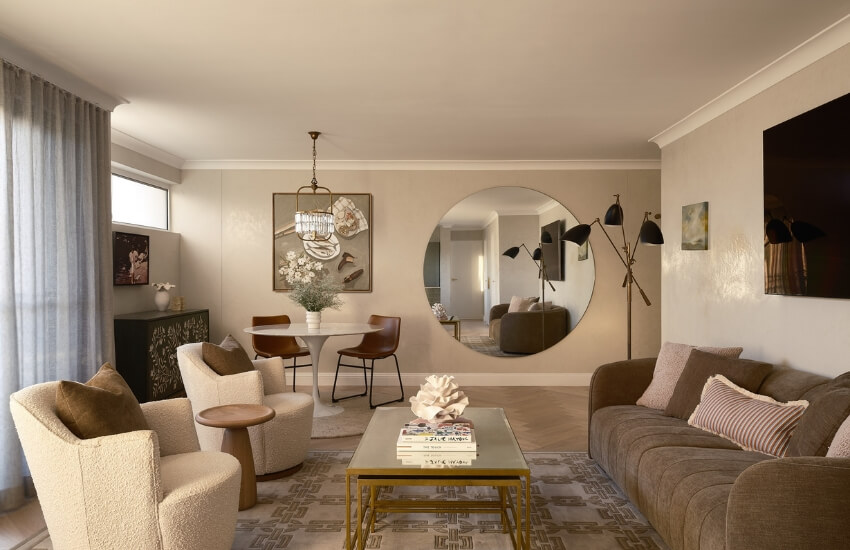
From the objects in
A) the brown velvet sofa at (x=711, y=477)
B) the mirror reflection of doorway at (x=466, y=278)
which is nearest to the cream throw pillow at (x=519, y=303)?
the mirror reflection of doorway at (x=466, y=278)

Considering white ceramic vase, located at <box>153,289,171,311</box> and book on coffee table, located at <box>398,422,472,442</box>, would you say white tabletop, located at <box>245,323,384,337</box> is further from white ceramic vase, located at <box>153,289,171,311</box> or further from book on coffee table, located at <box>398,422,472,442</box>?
book on coffee table, located at <box>398,422,472,442</box>

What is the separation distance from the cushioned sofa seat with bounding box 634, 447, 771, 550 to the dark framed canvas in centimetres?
456

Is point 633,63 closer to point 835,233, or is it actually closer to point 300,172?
point 835,233

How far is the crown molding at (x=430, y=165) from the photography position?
661 cm

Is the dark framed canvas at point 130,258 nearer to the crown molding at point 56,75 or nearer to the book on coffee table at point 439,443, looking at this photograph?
the crown molding at point 56,75

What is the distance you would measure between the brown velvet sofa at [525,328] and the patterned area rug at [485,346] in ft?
0.15

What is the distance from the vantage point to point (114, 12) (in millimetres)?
2873

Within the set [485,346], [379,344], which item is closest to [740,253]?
[485,346]

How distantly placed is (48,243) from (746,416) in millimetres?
3953

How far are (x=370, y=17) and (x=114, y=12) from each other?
4.05 ft

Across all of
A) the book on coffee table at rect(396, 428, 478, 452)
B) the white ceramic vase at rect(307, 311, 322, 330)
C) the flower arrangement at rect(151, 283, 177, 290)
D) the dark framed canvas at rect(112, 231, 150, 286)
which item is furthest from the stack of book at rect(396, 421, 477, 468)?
the flower arrangement at rect(151, 283, 177, 290)

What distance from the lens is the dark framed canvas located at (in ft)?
17.4

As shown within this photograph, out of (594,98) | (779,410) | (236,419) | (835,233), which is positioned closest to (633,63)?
(594,98)

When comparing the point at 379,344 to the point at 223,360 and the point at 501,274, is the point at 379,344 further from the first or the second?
the point at 223,360
